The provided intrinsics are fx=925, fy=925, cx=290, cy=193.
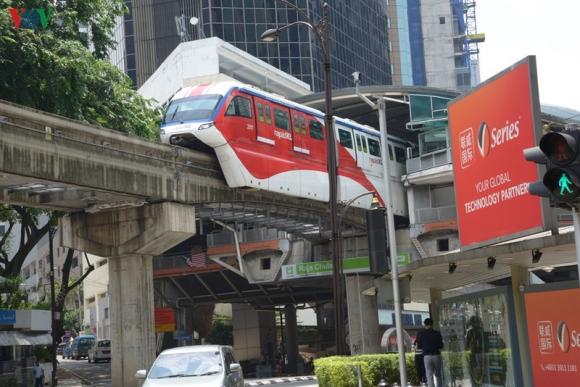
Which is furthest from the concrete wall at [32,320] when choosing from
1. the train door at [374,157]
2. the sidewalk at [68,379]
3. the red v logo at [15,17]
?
the train door at [374,157]

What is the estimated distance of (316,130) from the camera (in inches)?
1462

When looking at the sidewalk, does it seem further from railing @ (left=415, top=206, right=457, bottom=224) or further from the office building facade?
the office building facade

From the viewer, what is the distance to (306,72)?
335 ft

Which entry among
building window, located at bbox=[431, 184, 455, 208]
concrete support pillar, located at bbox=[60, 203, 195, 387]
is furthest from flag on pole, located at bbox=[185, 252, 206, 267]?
concrete support pillar, located at bbox=[60, 203, 195, 387]

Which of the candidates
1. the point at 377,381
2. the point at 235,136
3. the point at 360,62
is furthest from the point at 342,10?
the point at 377,381

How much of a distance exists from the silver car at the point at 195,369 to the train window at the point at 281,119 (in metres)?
16.7

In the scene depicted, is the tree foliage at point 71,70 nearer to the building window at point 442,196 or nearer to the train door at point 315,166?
the train door at point 315,166

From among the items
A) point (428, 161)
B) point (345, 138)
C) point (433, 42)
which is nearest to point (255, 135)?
point (345, 138)

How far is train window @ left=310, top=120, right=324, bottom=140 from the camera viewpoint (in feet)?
120

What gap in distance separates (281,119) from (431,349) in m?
16.9

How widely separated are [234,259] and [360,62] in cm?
6505

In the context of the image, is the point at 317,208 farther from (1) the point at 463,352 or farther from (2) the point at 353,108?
(1) the point at 463,352

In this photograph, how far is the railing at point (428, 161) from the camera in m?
49.4

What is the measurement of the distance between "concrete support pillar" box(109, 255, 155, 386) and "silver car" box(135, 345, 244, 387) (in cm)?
1386
